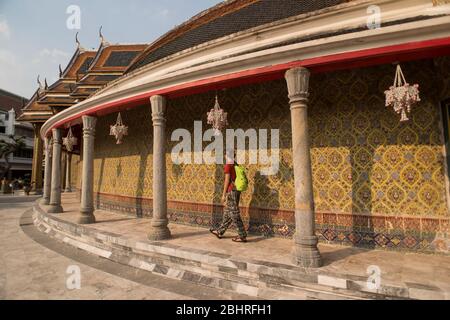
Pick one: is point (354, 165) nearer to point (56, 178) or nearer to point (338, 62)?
point (338, 62)

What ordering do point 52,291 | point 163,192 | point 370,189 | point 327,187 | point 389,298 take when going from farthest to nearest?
point 163,192 → point 327,187 → point 370,189 → point 52,291 → point 389,298

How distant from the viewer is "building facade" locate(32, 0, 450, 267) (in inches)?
149

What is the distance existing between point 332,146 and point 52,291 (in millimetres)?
5091

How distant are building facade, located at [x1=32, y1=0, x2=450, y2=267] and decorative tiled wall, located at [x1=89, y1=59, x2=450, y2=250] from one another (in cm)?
2

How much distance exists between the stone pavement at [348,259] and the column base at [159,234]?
168mm

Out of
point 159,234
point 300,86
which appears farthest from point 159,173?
point 300,86

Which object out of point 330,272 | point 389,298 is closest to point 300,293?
point 330,272

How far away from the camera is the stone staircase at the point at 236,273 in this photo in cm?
317

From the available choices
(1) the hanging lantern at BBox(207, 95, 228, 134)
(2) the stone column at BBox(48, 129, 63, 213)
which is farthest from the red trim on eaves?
(2) the stone column at BBox(48, 129, 63, 213)

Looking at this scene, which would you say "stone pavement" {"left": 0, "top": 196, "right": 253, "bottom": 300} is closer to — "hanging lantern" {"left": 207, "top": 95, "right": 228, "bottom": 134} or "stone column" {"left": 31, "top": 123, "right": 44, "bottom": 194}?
"hanging lantern" {"left": 207, "top": 95, "right": 228, "bottom": 134}

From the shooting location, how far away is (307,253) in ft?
11.9

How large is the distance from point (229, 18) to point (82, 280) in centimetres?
742
